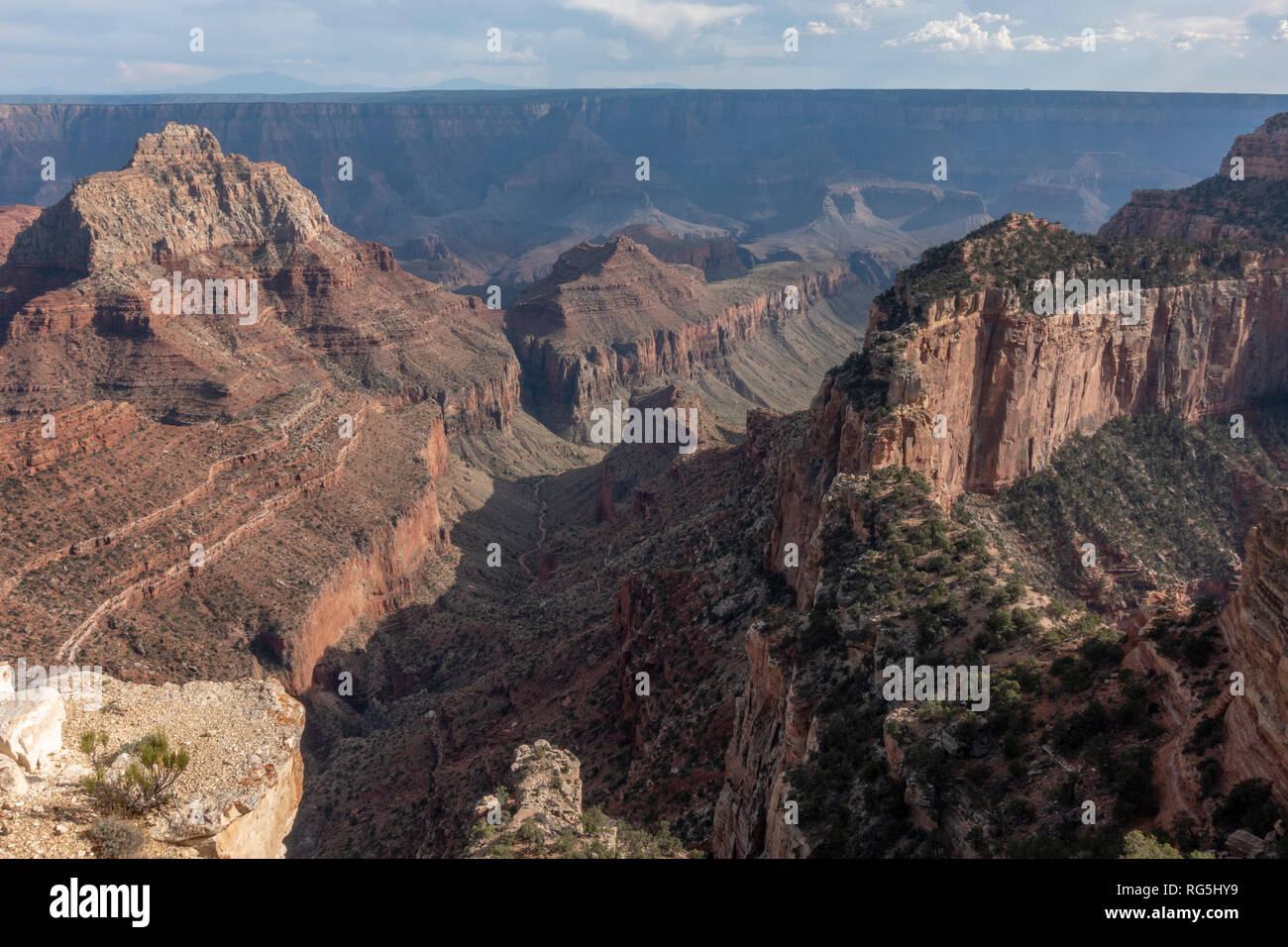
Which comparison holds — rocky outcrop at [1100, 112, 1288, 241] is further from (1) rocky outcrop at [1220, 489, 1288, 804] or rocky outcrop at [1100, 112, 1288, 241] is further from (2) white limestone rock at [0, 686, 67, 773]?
(2) white limestone rock at [0, 686, 67, 773]

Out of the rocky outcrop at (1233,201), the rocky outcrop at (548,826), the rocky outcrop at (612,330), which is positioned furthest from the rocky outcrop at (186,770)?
the rocky outcrop at (612,330)

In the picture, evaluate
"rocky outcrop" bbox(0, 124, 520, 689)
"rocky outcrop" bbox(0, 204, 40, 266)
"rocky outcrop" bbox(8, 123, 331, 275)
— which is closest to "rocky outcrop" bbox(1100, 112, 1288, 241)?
"rocky outcrop" bbox(0, 124, 520, 689)

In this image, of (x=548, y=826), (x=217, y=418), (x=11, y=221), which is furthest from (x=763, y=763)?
(x=11, y=221)

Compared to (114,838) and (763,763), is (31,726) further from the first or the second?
(763,763)

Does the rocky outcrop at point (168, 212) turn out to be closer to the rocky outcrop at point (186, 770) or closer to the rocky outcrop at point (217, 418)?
the rocky outcrop at point (217, 418)

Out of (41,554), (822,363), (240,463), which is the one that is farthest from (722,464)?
(822,363)
